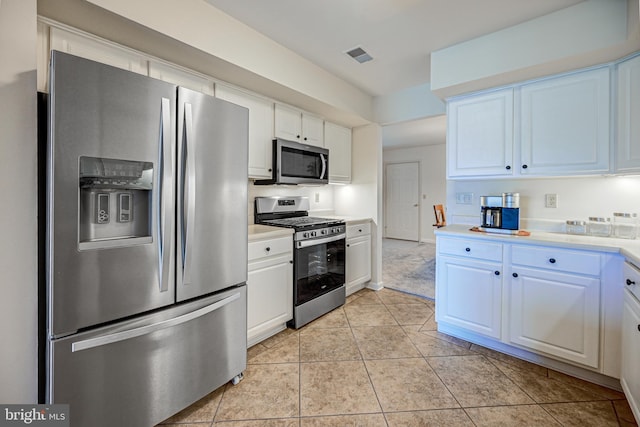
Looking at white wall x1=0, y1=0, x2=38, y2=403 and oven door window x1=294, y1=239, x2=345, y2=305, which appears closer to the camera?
white wall x1=0, y1=0, x2=38, y2=403

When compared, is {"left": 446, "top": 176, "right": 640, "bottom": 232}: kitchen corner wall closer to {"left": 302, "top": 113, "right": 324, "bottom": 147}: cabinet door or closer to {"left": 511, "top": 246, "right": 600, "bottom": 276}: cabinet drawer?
{"left": 511, "top": 246, "right": 600, "bottom": 276}: cabinet drawer

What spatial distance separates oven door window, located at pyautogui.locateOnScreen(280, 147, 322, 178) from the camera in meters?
2.61

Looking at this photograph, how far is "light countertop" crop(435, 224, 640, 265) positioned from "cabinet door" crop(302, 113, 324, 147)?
1621 mm

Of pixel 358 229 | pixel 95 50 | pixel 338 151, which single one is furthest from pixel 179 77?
pixel 358 229

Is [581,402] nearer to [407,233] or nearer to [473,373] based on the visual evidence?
[473,373]

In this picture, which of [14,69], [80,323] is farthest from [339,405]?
[14,69]

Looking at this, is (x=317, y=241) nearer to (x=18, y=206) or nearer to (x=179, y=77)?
(x=179, y=77)

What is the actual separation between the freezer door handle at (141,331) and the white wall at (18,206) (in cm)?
24

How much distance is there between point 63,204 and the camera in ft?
3.59

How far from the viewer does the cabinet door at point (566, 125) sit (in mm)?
1875

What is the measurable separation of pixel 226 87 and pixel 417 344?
258cm

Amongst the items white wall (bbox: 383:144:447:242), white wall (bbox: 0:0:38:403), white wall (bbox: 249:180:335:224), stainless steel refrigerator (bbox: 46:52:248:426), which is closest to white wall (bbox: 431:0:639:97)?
white wall (bbox: 249:180:335:224)

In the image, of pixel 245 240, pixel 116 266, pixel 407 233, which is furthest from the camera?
pixel 407 233

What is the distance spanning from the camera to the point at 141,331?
127cm
